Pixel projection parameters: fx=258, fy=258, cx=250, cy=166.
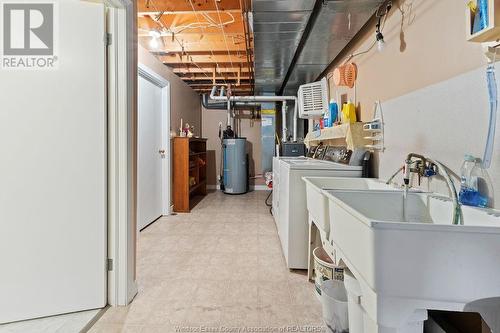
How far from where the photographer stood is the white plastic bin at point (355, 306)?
885 mm

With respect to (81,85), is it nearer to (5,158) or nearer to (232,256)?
(5,158)

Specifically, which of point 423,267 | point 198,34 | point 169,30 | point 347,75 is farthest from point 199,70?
point 423,267

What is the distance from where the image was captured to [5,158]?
142 centimetres

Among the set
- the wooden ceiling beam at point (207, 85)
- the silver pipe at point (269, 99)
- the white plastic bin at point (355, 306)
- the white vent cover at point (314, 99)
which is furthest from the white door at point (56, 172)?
the wooden ceiling beam at point (207, 85)

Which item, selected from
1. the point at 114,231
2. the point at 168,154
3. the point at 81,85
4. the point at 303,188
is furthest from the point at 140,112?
the point at 303,188

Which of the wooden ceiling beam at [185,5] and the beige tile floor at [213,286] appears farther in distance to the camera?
the wooden ceiling beam at [185,5]

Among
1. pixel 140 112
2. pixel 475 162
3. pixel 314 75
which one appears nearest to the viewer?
pixel 475 162

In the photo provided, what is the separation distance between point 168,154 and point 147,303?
7.87ft

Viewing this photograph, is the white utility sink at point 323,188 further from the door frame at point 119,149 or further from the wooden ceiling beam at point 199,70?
the wooden ceiling beam at point 199,70

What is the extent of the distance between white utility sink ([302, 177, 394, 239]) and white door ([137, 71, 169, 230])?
2188 millimetres

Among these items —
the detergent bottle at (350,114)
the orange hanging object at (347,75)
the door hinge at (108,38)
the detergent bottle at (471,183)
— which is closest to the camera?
the detergent bottle at (471,183)

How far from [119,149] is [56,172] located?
0.35 metres

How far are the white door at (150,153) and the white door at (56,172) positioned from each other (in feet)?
4.96

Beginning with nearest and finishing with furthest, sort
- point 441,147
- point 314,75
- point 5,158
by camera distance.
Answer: point 441,147
point 5,158
point 314,75
